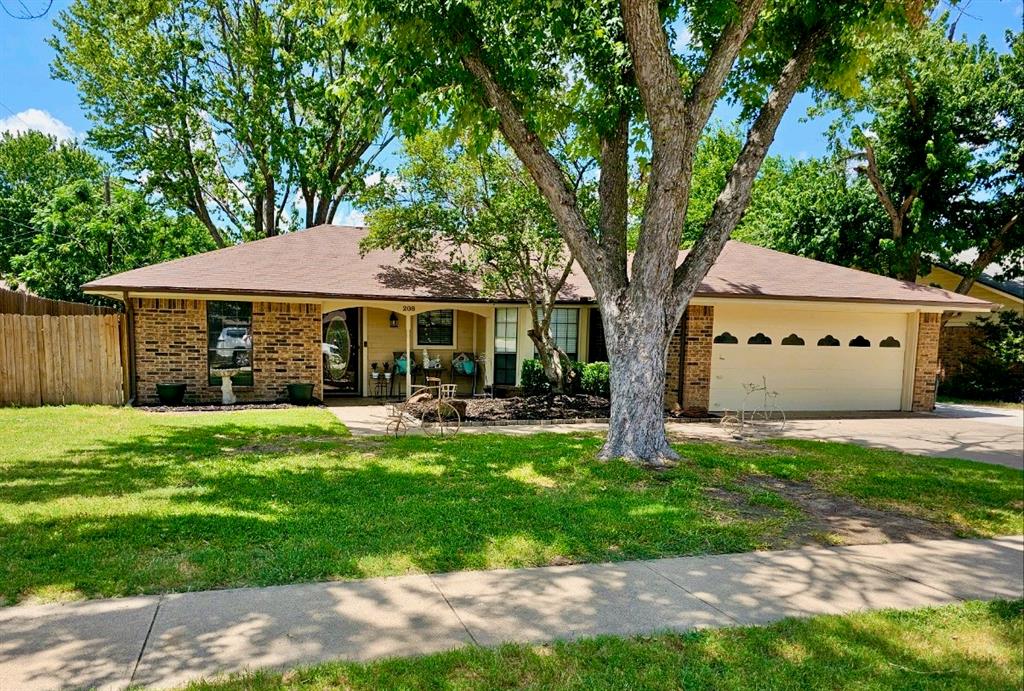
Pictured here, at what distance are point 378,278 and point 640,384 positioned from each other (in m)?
7.85

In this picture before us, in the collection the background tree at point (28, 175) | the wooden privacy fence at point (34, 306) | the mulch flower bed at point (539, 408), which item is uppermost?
the background tree at point (28, 175)

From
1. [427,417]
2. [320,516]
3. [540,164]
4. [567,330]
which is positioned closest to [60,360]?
[427,417]

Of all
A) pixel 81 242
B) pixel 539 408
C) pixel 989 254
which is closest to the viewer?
pixel 539 408

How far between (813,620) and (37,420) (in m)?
11.2

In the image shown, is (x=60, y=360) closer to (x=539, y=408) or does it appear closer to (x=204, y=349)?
(x=204, y=349)

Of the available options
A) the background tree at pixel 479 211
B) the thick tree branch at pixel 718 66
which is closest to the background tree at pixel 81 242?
the background tree at pixel 479 211

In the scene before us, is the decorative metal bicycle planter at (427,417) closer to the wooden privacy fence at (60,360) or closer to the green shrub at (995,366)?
the wooden privacy fence at (60,360)

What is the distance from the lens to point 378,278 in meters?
13.7

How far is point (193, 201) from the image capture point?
72.5 feet

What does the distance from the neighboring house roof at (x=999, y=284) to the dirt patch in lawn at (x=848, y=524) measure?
16.8m

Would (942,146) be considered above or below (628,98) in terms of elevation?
above

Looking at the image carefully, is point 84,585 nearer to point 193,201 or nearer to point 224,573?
point 224,573

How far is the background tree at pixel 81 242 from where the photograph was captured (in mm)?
19156

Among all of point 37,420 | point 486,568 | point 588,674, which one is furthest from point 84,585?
point 37,420
